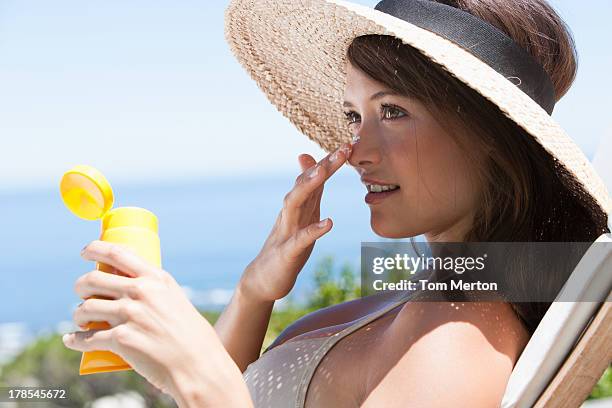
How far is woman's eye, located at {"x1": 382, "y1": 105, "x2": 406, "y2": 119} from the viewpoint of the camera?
57.0 inches

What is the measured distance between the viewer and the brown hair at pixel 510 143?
140cm

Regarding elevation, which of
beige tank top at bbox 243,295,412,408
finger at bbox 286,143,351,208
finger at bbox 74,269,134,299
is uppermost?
finger at bbox 286,143,351,208

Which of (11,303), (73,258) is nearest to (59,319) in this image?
(11,303)

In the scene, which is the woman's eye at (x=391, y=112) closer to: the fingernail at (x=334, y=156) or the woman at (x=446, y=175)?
the woman at (x=446, y=175)

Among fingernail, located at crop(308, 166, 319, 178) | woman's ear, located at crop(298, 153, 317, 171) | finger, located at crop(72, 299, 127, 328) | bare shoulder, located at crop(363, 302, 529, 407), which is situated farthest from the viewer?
woman's ear, located at crop(298, 153, 317, 171)

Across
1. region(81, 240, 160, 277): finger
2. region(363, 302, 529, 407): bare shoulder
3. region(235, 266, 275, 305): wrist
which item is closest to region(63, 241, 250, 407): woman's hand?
region(81, 240, 160, 277): finger

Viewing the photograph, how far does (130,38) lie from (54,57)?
12.1 ft

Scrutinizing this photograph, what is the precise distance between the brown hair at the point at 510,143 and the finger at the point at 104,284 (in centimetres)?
63

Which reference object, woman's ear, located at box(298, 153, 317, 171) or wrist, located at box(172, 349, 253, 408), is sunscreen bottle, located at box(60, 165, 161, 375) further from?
woman's ear, located at box(298, 153, 317, 171)

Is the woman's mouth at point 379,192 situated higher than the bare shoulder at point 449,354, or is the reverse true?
the woman's mouth at point 379,192

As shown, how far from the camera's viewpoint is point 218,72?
39375 millimetres

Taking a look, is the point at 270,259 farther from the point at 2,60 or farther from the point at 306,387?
the point at 2,60

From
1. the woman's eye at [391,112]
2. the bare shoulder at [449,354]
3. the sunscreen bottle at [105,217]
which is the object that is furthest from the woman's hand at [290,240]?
the sunscreen bottle at [105,217]

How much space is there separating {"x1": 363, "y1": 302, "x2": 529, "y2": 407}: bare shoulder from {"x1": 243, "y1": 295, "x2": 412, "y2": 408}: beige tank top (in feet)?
0.46
